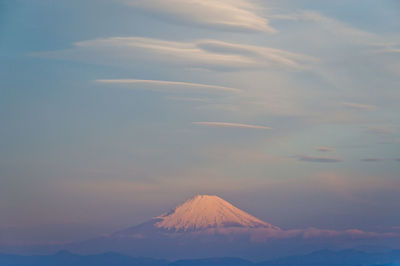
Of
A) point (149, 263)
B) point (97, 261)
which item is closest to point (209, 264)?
point (149, 263)

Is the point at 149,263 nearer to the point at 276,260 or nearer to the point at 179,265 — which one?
the point at 179,265

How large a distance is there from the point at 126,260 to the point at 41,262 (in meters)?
13.9

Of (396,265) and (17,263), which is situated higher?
(17,263)

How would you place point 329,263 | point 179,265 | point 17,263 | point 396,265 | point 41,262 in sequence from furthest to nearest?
1. point 329,263
2. point 179,265
3. point 41,262
4. point 17,263
5. point 396,265

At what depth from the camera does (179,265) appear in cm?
8888

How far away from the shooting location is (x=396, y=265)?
70.7ft

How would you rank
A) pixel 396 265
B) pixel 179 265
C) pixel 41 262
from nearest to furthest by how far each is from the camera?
pixel 396 265, pixel 41 262, pixel 179 265

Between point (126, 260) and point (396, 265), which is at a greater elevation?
point (126, 260)

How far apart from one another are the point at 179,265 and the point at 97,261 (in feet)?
43.4

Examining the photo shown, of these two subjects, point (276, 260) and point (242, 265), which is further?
point (276, 260)

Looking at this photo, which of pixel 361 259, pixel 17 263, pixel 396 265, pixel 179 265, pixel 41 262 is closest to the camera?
pixel 396 265

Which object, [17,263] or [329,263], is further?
[329,263]

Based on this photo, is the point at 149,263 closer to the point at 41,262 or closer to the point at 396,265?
the point at 41,262

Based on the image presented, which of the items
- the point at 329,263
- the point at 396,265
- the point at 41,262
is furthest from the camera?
the point at 329,263
